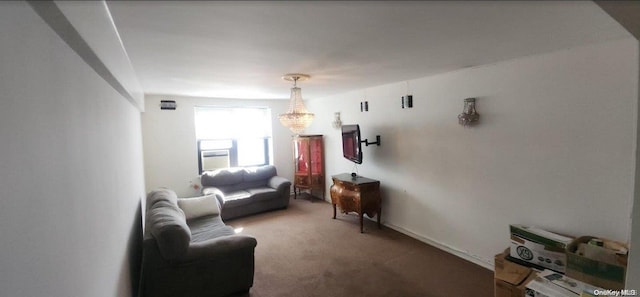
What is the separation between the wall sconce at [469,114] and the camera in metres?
2.78

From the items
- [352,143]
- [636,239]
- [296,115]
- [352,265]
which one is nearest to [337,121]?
[352,143]

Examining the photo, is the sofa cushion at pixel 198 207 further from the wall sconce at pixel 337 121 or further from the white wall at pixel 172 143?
the wall sconce at pixel 337 121

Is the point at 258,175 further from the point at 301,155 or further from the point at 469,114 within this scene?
the point at 469,114

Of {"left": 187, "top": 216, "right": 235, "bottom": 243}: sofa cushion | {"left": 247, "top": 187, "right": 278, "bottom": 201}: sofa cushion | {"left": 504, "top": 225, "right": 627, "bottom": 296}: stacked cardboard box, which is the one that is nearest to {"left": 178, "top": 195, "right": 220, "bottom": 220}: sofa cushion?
{"left": 187, "top": 216, "right": 235, "bottom": 243}: sofa cushion

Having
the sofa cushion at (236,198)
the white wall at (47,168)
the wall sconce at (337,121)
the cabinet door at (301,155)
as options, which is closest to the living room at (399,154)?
the white wall at (47,168)

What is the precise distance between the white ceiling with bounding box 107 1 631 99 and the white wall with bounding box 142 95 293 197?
2.17 m

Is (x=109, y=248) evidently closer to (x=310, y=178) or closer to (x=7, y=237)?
(x=7, y=237)

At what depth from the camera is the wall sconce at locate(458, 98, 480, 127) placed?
2.78 meters

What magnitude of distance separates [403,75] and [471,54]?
0.94 m

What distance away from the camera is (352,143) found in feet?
13.4

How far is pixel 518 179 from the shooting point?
8.32 ft

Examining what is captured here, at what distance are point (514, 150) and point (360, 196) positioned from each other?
190cm

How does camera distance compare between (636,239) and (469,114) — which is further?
(469,114)

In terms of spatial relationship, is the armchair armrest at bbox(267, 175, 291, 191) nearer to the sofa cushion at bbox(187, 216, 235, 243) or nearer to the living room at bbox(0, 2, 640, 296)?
the living room at bbox(0, 2, 640, 296)
